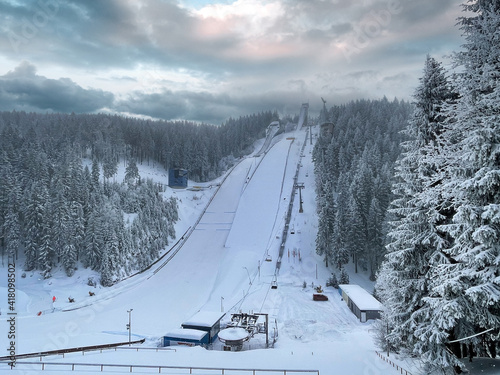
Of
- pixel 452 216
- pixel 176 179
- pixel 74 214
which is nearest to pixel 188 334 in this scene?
pixel 452 216

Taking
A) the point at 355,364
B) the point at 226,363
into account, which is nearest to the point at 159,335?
the point at 226,363

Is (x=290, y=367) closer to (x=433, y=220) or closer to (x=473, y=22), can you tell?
(x=433, y=220)

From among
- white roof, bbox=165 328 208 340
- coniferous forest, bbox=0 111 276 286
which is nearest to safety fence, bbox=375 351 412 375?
white roof, bbox=165 328 208 340

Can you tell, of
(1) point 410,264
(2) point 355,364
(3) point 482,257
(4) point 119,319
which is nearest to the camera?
(3) point 482,257

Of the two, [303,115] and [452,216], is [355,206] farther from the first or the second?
[303,115]

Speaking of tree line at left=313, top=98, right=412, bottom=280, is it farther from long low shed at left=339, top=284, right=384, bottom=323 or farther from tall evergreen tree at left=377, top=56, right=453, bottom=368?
tall evergreen tree at left=377, top=56, right=453, bottom=368
